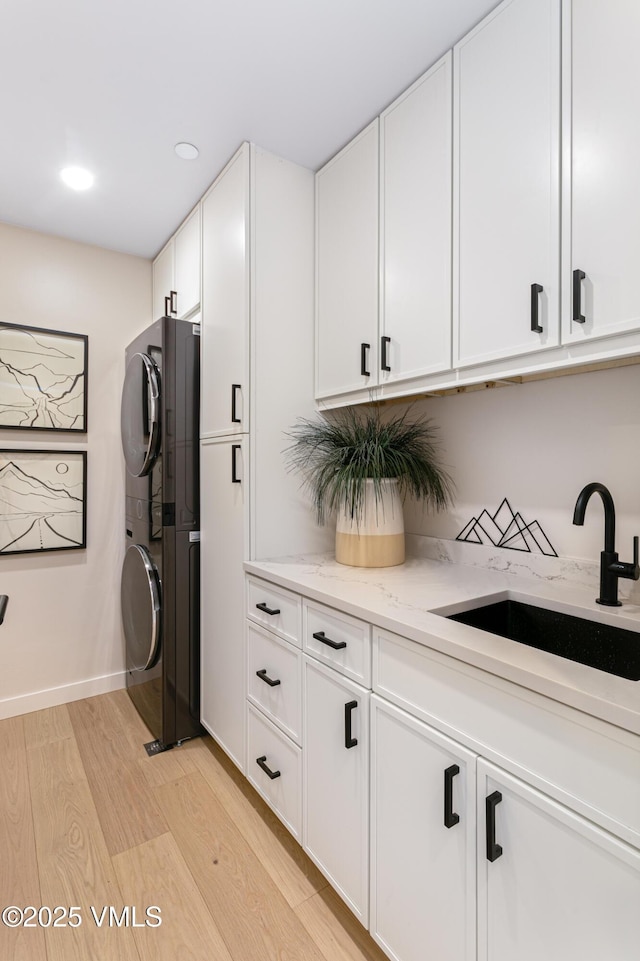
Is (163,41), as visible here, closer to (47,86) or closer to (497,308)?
(47,86)

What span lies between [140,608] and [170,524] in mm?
504

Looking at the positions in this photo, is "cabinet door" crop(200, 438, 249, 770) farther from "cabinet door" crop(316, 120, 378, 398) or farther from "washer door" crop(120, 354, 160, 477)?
"cabinet door" crop(316, 120, 378, 398)

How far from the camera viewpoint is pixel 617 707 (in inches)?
28.6

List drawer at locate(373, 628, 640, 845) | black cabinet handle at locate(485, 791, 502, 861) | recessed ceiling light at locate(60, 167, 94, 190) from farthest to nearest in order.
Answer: recessed ceiling light at locate(60, 167, 94, 190), black cabinet handle at locate(485, 791, 502, 861), drawer at locate(373, 628, 640, 845)

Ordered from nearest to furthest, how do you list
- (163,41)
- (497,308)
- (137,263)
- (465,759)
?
(465,759) → (497,308) → (163,41) → (137,263)

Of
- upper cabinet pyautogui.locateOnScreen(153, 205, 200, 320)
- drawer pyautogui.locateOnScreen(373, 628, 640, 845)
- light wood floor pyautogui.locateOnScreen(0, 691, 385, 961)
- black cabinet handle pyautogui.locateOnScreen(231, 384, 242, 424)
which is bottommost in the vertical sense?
light wood floor pyautogui.locateOnScreen(0, 691, 385, 961)

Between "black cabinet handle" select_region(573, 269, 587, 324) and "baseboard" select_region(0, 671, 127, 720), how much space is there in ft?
9.06

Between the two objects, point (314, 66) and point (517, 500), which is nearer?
point (314, 66)

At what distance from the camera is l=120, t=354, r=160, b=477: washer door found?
Result: 2.08 meters

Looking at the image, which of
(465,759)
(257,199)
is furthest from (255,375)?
(465,759)

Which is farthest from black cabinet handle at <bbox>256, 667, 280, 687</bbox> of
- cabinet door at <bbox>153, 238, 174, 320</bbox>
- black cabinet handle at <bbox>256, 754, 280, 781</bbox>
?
cabinet door at <bbox>153, 238, 174, 320</bbox>

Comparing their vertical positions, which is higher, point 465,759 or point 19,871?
point 465,759

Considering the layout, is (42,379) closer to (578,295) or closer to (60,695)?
(60,695)

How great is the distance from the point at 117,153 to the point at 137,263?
0.94m
